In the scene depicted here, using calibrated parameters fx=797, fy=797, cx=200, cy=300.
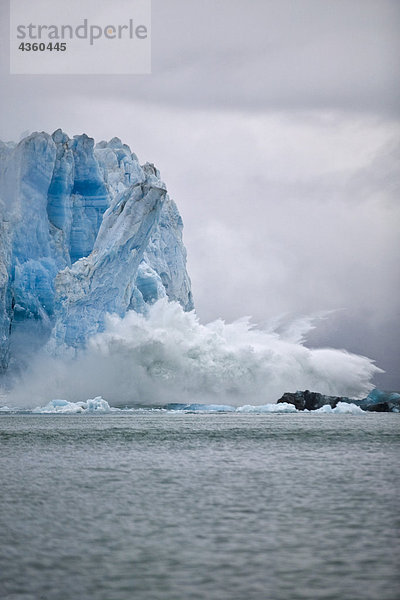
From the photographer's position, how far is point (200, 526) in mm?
12328

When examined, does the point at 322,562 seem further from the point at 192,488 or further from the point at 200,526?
the point at 192,488

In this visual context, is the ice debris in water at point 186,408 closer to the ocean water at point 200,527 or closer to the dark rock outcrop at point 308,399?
the dark rock outcrop at point 308,399

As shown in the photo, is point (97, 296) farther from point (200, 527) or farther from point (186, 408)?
point (200, 527)

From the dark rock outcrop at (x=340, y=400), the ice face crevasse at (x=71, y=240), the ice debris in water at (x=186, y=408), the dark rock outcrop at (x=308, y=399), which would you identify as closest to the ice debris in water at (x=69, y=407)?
the ice debris in water at (x=186, y=408)

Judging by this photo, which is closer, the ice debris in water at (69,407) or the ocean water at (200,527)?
the ocean water at (200,527)

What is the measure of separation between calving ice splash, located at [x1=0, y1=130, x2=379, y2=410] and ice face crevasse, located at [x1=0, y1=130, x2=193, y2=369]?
86 mm

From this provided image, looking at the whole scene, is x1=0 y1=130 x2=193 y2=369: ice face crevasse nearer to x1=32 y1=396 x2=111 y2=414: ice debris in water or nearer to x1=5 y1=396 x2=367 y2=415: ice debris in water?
x1=32 y1=396 x2=111 y2=414: ice debris in water

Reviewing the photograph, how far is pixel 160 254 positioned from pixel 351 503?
5971 cm

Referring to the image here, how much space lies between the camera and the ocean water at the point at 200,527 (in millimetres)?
8867

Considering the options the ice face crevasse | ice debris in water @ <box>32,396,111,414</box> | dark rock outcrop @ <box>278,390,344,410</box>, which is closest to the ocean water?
the ice face crevasse

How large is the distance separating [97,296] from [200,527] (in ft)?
152

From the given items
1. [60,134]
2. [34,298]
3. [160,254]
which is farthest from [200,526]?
[160,254]

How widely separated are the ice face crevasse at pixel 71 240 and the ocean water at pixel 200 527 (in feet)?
109

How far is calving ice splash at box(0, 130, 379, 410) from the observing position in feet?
189
